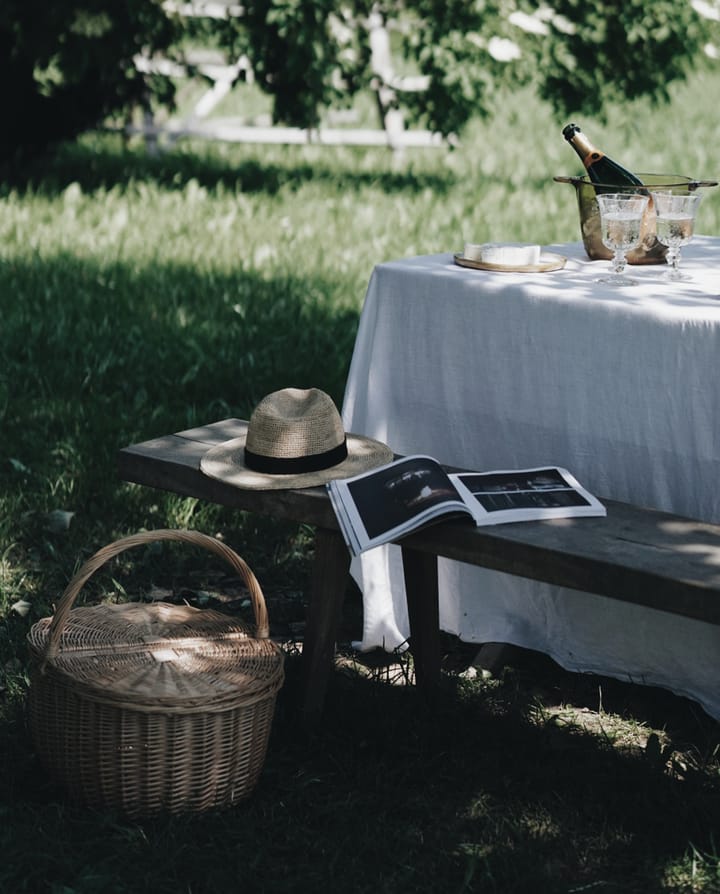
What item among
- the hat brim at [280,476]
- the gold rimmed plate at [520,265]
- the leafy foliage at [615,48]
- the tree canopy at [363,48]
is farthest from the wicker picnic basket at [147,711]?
the leafy foliage at [615,48]

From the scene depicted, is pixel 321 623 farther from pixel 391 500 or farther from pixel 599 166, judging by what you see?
pixel 599 166

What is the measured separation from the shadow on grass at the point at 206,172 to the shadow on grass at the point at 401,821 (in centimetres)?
687

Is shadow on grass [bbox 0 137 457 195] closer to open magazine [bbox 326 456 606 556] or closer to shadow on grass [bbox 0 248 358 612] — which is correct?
shadow on grass [bbox 0 248 358 612]

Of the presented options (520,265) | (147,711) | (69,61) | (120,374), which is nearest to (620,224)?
(520,265)

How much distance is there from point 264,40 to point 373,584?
6677 mm

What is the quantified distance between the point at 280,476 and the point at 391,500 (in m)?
0.30

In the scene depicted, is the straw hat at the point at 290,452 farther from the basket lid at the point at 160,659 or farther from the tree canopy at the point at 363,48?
the tree canopy at the point at 363,48

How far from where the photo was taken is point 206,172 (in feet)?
35.6

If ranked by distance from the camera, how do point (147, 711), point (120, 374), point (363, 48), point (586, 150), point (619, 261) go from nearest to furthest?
point (147, 711) < point (619, 261) < point (586, 150) < point (120, 374) < point (363, 48)

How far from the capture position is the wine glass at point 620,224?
3111 mm

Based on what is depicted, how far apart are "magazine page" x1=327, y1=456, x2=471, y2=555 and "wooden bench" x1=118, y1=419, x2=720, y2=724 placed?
1.9 inches

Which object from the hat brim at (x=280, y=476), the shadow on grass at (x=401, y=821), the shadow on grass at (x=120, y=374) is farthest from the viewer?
the shadow on grass at (x=120, y=374)

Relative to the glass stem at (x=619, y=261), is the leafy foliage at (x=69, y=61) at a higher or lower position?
higher

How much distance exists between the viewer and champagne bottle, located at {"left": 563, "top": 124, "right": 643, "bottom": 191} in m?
3.39
